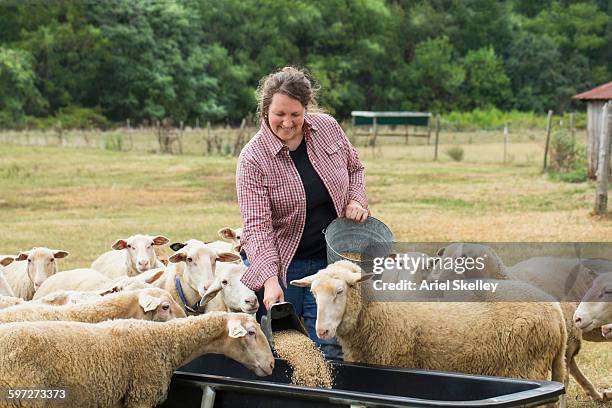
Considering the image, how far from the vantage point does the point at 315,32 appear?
2603 inches

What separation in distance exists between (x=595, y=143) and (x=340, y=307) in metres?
19.7

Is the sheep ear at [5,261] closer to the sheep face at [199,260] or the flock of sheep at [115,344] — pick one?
the sheep face at [199,260]

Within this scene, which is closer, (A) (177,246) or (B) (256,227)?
(B) (256,227)

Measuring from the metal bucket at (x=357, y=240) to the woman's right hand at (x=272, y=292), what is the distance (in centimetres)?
43

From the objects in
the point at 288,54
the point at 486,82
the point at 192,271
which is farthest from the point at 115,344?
the point at 486,82

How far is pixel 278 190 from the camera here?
21.7 feet

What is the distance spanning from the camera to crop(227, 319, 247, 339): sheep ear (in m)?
6.04

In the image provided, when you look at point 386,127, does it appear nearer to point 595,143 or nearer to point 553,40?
point 553,40

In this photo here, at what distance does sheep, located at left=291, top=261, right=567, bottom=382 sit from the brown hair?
39.8 inches

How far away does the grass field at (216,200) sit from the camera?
1777 centimetres

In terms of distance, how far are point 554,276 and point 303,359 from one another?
2945mm

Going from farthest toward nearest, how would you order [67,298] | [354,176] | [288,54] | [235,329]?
[288,54] < [67,298] < [354,176] < [235,329]

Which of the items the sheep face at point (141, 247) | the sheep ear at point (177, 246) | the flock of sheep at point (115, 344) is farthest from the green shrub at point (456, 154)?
the flock of sheep at point (115, 344)

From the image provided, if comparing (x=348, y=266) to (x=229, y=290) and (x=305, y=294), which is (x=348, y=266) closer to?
(x=305, y=294)
